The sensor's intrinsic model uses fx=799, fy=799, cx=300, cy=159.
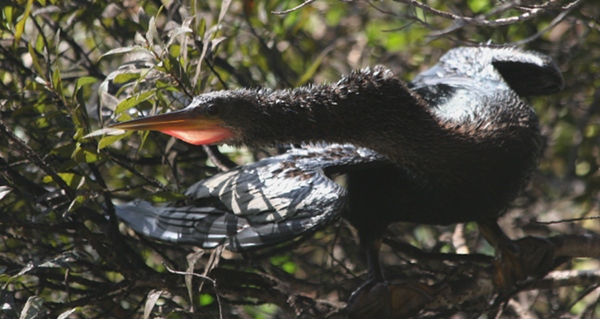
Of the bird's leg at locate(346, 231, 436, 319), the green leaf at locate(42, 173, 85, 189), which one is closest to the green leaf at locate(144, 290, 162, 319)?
the green leaf at locate(42, 173, 85, 189)

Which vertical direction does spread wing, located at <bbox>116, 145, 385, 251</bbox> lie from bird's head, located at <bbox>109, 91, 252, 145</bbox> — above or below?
below

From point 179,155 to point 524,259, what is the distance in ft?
3.51

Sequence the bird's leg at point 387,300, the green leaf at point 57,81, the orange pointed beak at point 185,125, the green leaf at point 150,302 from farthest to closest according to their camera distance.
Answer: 1. the bird's leg at point 387,300
2. the green leaf at point 57,81
3. the orange pointed beak at point 185,125
4. the green leaf at point 150,302

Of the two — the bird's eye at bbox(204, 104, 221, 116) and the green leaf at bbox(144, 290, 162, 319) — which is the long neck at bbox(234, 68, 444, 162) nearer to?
the bird's eye at bbox(204, 104, 221, 116)

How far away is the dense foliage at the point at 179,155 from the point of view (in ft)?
6.12

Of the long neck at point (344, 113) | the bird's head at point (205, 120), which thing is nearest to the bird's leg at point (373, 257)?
the long neck at point (344, 113)

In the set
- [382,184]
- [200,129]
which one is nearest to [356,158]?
[382,184]

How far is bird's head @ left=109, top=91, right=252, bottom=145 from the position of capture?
1779 mm

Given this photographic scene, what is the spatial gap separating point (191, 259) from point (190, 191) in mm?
367

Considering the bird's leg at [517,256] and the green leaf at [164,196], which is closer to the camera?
the green leaf at [164,196]

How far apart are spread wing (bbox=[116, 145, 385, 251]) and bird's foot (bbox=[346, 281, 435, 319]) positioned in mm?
315

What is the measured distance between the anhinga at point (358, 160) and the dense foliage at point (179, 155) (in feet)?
0.38

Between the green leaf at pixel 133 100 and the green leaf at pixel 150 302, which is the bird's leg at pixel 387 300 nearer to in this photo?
the green leaf at pixel 150 302

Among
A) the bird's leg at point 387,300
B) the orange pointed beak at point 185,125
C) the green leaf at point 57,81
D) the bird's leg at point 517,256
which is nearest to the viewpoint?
the orange pointed beak at point 185,125
